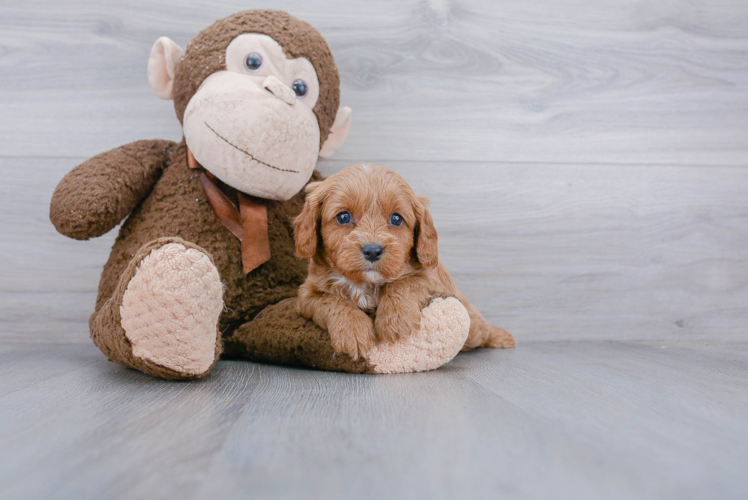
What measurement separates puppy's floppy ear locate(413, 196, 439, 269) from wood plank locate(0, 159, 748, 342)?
23.6 inches

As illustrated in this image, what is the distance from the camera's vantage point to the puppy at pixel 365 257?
102cm

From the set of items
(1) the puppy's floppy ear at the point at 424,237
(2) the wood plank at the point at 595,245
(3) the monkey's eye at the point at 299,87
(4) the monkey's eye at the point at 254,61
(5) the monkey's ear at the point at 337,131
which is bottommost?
(2) the wood plank at the point at 595,245

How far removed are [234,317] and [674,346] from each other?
143 cm

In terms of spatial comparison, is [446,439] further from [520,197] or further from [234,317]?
[520,197]

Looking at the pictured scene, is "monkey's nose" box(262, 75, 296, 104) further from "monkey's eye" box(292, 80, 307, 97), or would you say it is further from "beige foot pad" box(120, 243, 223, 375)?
"beige foot pad" box(120, 243, 223, 375)

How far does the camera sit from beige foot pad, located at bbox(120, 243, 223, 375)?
87cm

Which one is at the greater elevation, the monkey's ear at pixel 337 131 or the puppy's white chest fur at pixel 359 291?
the monkey's ear at pixel 337 131

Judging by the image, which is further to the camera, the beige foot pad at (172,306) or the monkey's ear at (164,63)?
the monkey's ear at (164,63)

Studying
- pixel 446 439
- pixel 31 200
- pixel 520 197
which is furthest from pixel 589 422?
pixel 31 200

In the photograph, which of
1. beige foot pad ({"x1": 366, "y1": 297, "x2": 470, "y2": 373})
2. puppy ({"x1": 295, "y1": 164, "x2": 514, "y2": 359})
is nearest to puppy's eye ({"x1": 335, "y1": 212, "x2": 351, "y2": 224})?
puppy ({"x1": 295, "y1": 164, "x2": 514, "y2": 359})

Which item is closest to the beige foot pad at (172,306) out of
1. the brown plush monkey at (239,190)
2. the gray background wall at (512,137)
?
the brown plush monkey at (239,190)

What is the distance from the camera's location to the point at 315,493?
0.55 meters

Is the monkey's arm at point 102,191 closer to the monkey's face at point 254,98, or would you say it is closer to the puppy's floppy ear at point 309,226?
the monkey's face at point 254,98

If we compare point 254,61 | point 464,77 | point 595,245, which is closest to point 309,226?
point 254,61
